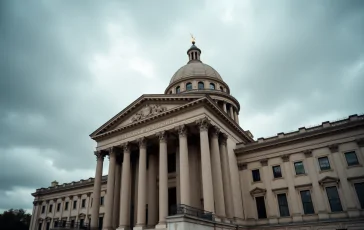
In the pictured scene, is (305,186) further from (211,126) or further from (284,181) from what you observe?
(211,126)

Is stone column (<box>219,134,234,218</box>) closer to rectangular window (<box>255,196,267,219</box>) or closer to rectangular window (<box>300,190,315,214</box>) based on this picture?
rectangular window (<box>255,196,267,219</box>)

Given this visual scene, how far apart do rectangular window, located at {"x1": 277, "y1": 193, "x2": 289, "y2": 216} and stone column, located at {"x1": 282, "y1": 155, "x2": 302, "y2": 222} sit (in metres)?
0.55

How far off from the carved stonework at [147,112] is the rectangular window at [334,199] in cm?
1883

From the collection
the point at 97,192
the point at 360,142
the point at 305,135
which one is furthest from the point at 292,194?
the point at 97,192

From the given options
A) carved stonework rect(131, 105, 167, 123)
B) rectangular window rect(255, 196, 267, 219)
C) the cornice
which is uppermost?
carved stonework rect(131, 105, 167, 123)

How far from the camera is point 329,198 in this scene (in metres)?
26.5

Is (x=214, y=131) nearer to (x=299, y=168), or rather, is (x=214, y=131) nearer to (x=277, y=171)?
(x=277, y=171)

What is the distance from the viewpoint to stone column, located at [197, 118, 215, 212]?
75.9 feet

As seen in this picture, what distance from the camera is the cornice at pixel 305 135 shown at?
2731 centimetres

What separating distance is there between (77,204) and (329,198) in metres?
41.8

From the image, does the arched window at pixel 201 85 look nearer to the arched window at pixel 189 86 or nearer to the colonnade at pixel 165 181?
the arched window at pixel 189 86

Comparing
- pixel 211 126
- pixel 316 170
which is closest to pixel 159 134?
pixel 211 126

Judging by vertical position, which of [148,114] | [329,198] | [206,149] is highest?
[148,114]

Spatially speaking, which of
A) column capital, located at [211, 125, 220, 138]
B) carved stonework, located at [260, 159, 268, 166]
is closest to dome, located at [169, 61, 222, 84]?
carved stonework, located at [260, 159, 268, 166]
